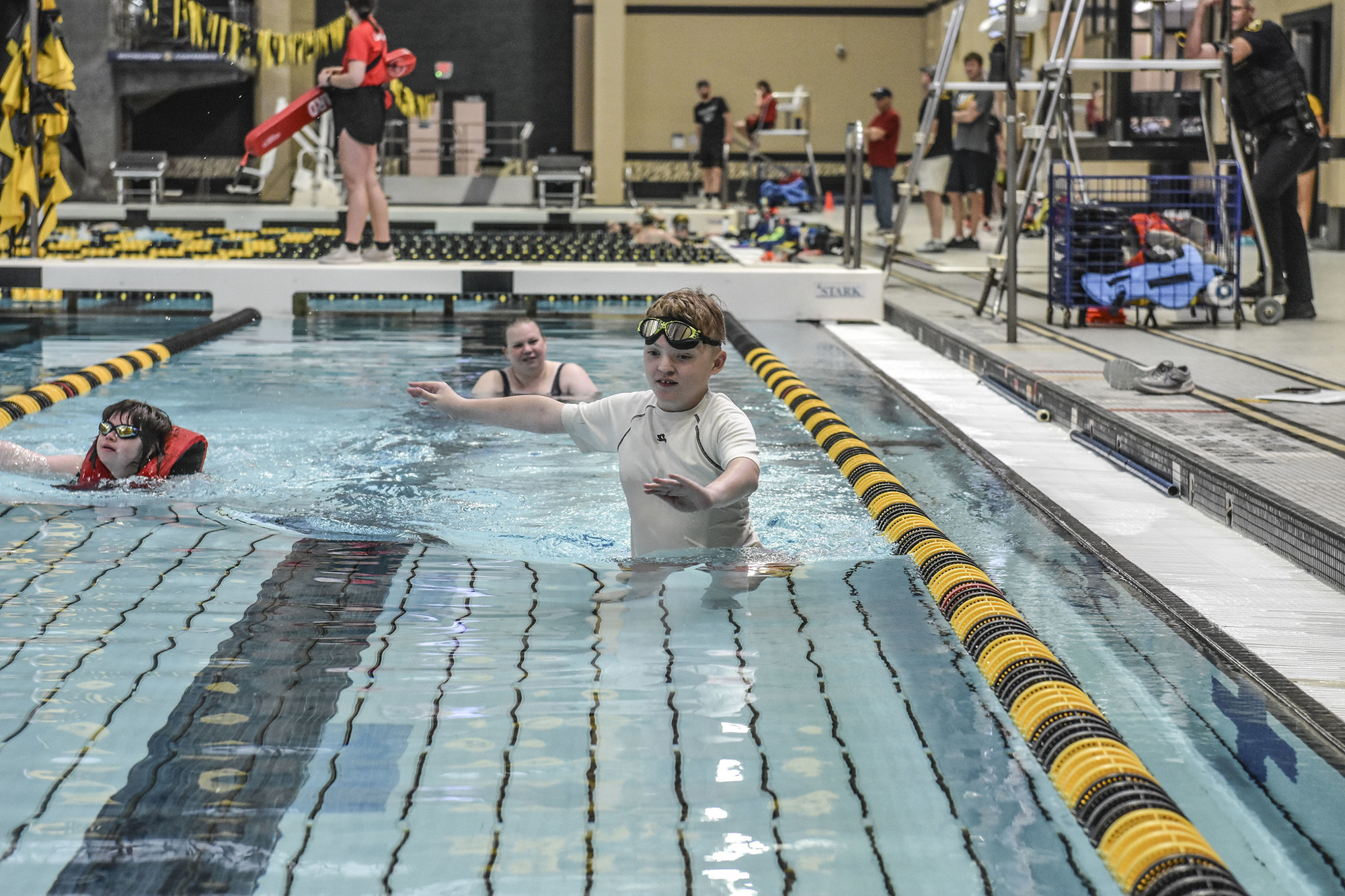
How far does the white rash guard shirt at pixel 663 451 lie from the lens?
3568 mm

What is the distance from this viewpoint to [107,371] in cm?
709

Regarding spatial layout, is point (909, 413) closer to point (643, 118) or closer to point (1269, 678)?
point (1269, 678)

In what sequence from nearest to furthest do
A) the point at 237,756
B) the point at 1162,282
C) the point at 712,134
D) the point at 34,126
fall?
the point at 237,756 < the point at 1162,282 < the point at 34,126 < the point at 712,134

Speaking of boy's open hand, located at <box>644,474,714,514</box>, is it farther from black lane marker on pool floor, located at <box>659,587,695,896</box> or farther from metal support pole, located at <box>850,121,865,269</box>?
metal support pole, located at <box>850,121,865,269</box>

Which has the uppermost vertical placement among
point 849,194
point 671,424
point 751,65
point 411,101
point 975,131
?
point 751,65

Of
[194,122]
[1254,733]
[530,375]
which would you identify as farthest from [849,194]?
[194,122]

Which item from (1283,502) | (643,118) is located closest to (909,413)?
(1283,502)

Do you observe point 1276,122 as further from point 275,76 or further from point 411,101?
point 275,76

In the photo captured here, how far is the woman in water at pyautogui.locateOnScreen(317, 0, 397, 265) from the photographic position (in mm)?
9367

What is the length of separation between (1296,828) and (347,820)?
4.96ft

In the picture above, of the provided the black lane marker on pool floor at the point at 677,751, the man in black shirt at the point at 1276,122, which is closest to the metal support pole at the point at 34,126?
the man in black shirt at the point at 1276,122

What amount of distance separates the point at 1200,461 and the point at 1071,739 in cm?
234

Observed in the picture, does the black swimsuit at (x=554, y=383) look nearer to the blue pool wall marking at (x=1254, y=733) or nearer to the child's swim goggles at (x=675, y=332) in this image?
the child's swim goggles at (x=675, y=332)

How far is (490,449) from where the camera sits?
5.95 m
